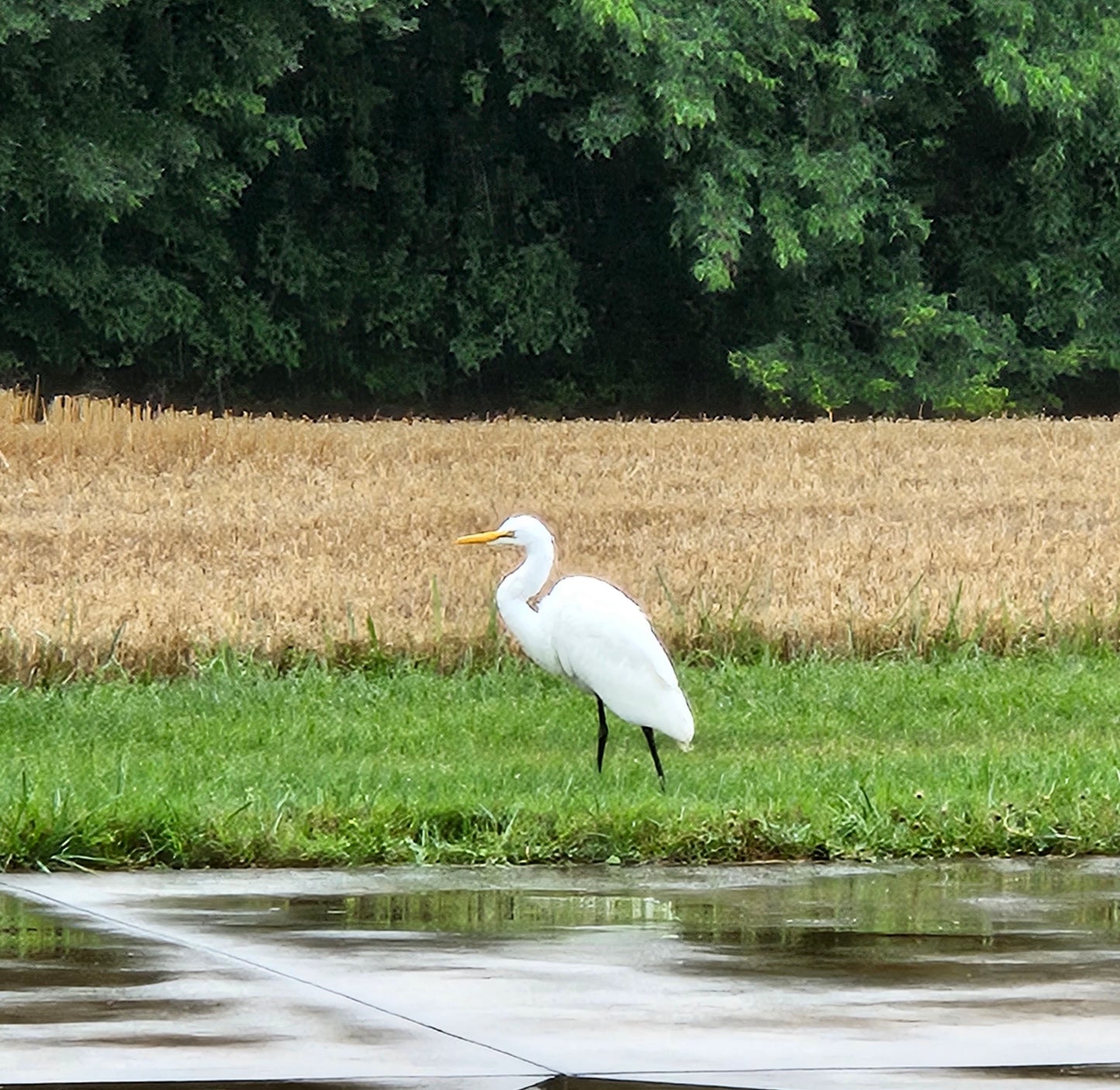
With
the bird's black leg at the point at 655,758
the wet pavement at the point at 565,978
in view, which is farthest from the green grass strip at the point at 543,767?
the wet pavement at the point at 565,978

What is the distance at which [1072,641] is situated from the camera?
57.4ft

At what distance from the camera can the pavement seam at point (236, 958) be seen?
650 cm

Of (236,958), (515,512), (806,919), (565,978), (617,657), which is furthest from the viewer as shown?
(515,512)

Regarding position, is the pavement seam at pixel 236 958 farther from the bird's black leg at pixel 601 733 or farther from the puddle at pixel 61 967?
the bird's black leg at pixel 601 733

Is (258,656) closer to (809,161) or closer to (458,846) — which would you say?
(458,846)

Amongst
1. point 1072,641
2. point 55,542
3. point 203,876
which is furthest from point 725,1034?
point 55,542

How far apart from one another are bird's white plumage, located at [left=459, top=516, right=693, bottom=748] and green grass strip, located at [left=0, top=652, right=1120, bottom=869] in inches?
12.1

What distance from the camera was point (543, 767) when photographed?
12.3 m

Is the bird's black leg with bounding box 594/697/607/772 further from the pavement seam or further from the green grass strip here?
the pavement seam

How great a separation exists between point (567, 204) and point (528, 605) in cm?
3657

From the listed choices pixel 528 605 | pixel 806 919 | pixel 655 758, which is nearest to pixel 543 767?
pixel 655 758

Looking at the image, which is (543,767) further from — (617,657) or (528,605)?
(528,605)

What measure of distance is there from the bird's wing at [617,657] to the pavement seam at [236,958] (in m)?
3.57

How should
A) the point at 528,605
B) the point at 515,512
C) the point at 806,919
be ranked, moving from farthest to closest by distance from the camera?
the point at 515,512
the point at 528,605
the point at 806,919
